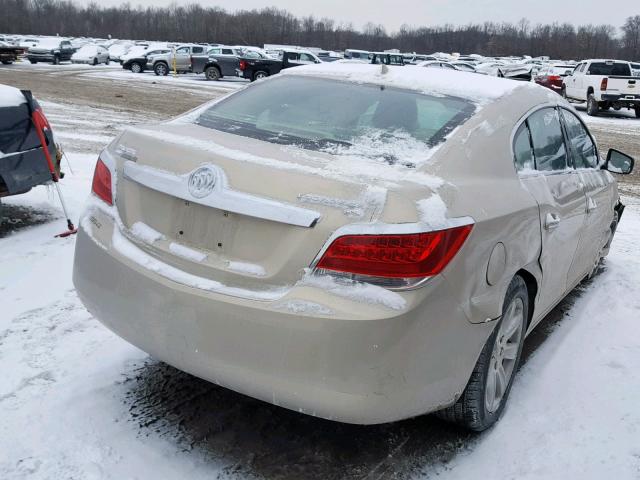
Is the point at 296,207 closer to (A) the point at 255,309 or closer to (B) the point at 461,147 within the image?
(A) the point at 255,309

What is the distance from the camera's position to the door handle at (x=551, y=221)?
10.5 feet

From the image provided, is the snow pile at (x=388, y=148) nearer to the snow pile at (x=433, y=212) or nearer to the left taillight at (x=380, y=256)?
the snow pile at (x=433, y=212)

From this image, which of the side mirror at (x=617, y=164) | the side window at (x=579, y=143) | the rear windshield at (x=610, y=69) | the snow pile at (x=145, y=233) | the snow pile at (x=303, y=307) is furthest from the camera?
the rear windshield at (x=610, y=69)

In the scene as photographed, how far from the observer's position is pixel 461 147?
2.82 metres

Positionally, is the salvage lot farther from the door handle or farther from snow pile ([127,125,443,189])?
snow pile ([127,125,443,189])

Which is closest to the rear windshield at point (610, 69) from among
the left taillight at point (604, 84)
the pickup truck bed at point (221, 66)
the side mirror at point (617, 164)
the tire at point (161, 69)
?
the left taillight at point (604, 84)

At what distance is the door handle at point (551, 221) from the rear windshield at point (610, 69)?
21753mm

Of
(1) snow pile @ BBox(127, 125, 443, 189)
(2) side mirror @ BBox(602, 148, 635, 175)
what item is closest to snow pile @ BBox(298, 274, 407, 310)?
(1) snow pile @ BBox(127, 125, 443, 189)

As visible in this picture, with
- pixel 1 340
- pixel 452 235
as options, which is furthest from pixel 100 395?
pixel 452 235

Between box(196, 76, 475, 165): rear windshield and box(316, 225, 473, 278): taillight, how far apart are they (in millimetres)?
→ 495

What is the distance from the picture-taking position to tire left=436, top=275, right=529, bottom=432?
280 cm

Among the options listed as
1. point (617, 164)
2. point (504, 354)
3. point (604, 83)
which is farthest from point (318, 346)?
point (604, 83)

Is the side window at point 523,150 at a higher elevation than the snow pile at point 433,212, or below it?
higher

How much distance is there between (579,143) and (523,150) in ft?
4.04
